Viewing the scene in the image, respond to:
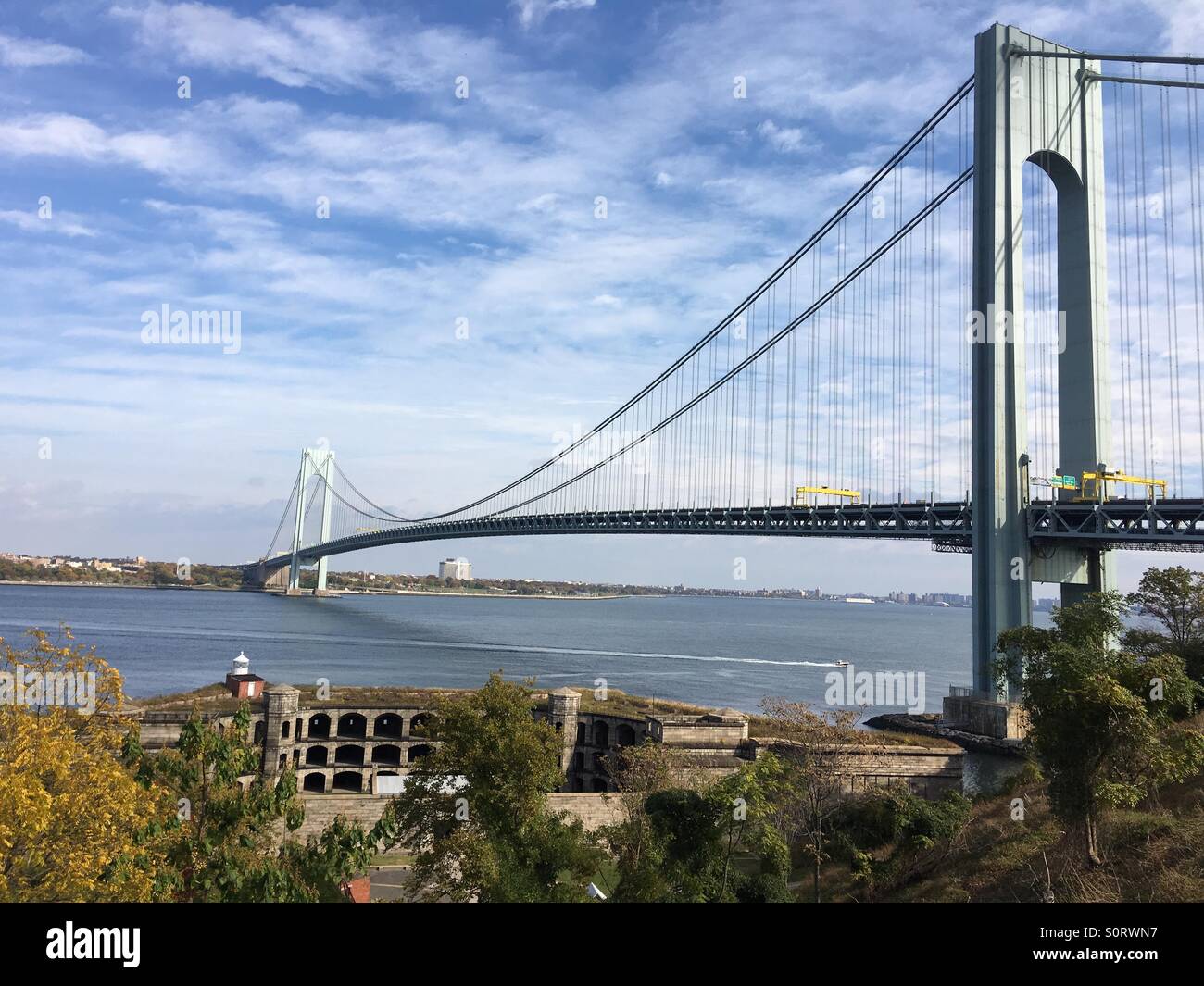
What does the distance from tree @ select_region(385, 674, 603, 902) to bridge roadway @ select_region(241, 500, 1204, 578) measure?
2743cm

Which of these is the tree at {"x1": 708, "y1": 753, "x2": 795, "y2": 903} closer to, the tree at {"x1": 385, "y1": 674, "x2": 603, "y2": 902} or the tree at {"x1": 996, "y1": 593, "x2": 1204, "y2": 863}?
the tree at {"x1": 385, "y1": 674, "x2": 603, "y2": 902}

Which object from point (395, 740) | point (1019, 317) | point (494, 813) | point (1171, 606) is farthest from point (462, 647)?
point (494, 813)

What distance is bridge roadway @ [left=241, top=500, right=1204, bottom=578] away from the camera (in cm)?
3334

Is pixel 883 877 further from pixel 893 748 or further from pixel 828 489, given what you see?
pixel 828 489

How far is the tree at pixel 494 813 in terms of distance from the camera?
15.3 m

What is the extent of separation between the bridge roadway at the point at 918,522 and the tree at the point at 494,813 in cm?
2743

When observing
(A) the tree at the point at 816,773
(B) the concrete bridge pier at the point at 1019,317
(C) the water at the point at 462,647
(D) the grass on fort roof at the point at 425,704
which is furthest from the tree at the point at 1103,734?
(C) the water at the point at 462,647

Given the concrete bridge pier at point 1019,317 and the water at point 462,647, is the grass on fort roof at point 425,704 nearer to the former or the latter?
the concrete bridge pier at point 1019,317

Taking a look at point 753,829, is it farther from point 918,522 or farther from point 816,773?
point 918,522

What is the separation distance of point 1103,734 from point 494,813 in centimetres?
1100

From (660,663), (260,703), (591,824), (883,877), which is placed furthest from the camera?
(660,663)
